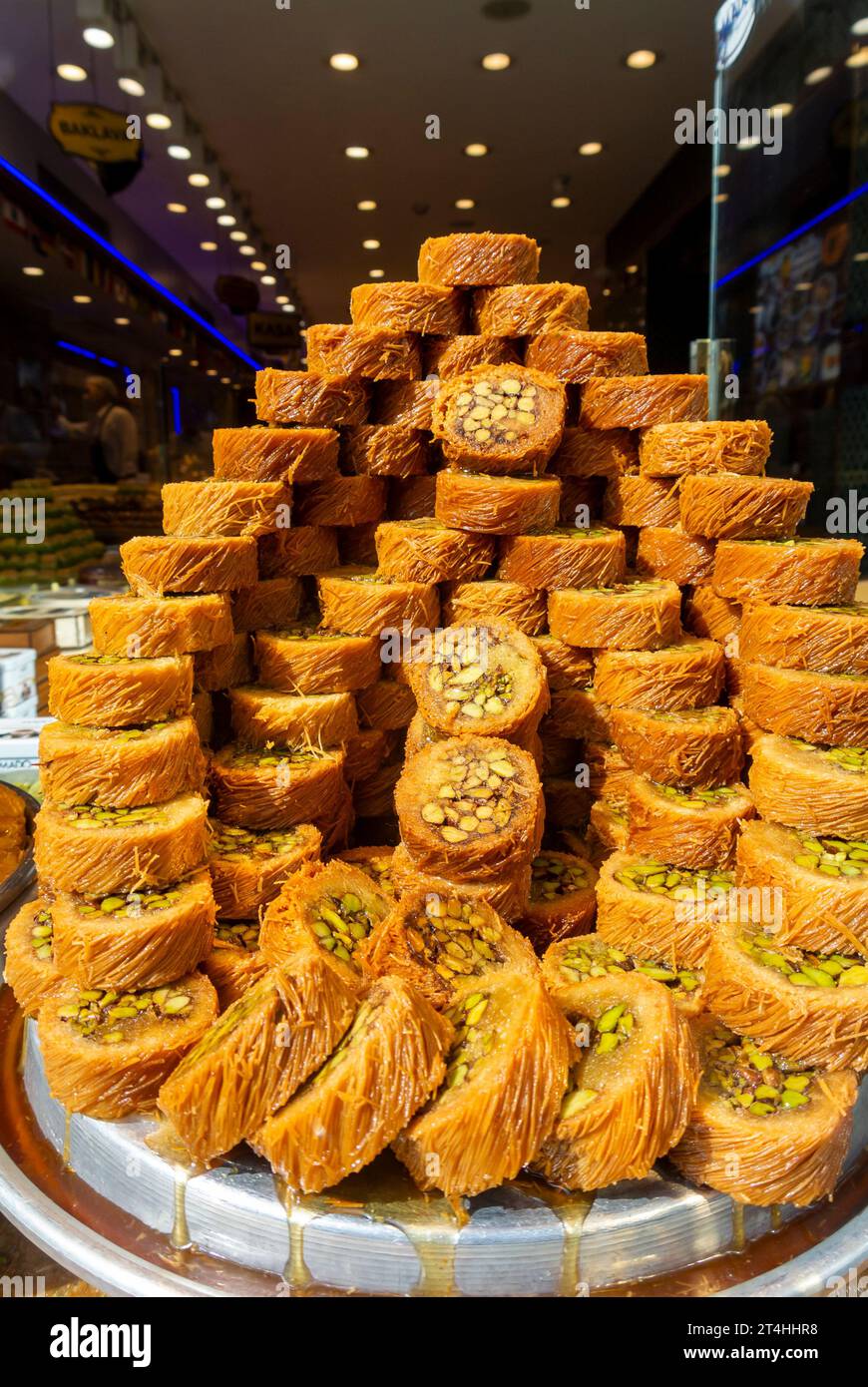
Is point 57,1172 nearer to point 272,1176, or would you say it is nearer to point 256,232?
point 272,1176

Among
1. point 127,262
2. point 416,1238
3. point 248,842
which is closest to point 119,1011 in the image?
point 248,842

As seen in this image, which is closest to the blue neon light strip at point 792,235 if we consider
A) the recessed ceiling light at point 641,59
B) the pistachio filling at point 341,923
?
the recessed ceiling light at point 641,59

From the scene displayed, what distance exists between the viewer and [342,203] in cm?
732

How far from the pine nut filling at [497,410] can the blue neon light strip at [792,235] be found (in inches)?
149

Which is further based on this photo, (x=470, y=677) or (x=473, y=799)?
(x=470, y=677)

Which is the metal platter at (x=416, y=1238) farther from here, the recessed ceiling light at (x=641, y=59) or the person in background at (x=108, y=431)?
the recessed ceiling light at (x=641, y=59)

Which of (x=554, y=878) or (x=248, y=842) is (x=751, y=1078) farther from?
(x=248, y=842)

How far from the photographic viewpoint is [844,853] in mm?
2607

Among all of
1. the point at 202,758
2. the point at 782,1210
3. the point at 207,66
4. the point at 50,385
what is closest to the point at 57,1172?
the point at 202,758

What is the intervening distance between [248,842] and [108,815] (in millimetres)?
695

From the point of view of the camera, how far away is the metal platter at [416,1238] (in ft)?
6.54

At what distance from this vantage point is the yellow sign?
613 centimetres

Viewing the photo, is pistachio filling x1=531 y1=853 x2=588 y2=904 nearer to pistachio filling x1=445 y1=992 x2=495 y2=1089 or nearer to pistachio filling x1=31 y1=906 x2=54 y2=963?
pistachio filling x1=445 y1=992 x2=495 y2=1089

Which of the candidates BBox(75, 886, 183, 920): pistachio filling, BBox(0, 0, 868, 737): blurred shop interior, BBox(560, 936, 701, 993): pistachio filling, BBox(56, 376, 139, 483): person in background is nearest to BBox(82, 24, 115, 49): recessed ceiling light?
BBox(0, 0, 868, 737): blurred shop interior
